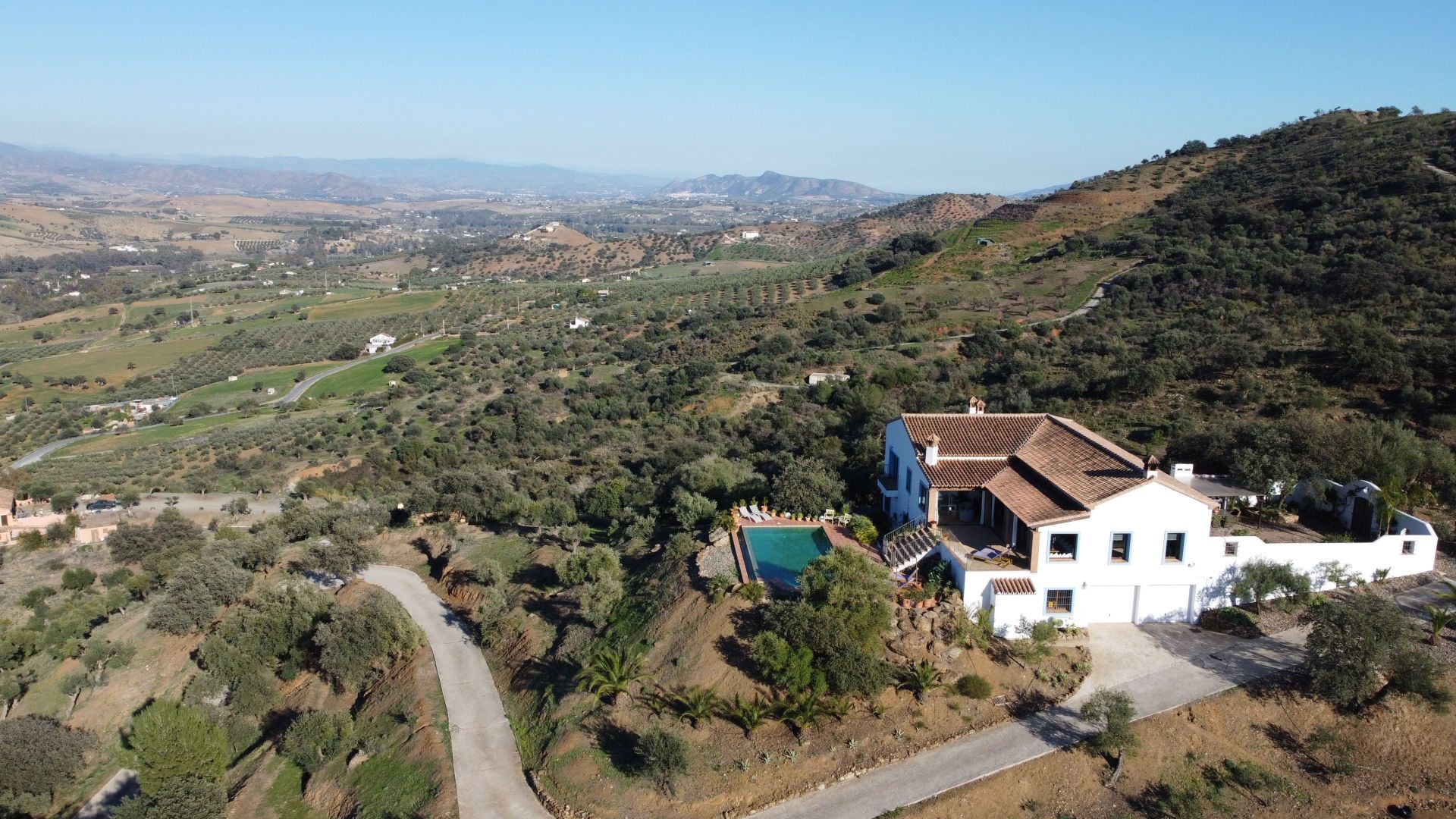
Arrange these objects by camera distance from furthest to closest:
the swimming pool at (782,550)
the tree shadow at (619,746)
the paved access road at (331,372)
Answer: the paved access road at (331,372)
the swimming pool at (782,550)
the tree shadow at (619,746)

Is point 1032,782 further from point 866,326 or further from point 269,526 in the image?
point 866,326

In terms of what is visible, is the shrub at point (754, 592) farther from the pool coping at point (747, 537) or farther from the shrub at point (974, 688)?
the shrub at point (974, 688)

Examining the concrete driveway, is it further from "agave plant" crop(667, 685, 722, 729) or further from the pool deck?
the pool deck

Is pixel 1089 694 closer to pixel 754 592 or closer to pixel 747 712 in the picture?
pixel 747 712

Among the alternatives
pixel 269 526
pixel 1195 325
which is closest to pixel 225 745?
pixel 269 526

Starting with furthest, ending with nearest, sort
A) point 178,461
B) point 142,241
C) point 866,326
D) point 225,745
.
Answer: point 142,241 → point 866,326 → point 178,461 → point 225,745

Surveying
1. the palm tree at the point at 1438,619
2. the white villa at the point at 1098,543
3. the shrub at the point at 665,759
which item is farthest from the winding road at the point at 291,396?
the palm tree at the point at 1438,619

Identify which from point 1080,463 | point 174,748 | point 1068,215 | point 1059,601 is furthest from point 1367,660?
point 1068,215

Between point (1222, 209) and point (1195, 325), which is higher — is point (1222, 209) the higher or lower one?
the higher one
